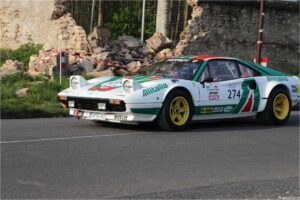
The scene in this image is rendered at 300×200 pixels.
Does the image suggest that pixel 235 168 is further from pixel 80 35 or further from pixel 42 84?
pixel 80 35

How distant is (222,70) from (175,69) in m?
0.94

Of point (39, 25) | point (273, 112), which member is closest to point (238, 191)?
point (273, 112)

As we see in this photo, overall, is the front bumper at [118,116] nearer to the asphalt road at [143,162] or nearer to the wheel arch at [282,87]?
the asphalt road at [143,162]

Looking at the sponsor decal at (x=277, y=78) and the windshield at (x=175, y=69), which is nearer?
the windshield at (x=175, y=69)

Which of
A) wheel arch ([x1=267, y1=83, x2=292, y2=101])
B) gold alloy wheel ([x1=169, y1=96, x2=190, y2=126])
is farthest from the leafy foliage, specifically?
gold alloy wheel ([x1=169, y1=96, x2=190, y2=126])

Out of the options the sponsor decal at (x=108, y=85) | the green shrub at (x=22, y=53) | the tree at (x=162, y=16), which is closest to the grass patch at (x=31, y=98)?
the green shrub at (x=22, y=53)

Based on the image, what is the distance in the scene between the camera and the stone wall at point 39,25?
768 inches

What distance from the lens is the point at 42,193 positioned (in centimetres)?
594

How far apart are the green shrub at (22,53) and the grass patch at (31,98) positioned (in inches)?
98.3

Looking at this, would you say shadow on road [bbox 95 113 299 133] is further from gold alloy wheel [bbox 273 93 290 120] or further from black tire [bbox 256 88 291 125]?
gold alloy wheel [bbox 273 93 290 120]

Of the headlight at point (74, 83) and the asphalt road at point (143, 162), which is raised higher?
the headlight at point (74, 83)

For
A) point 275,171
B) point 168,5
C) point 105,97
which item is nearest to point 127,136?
point 105,97

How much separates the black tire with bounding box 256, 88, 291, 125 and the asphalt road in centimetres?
58

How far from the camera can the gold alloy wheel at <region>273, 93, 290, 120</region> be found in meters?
12.0
